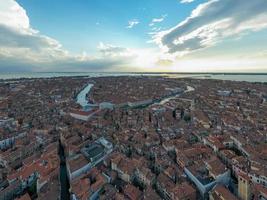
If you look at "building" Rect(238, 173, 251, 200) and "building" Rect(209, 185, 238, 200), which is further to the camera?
"building" Rect(238, 173, 251, 200)

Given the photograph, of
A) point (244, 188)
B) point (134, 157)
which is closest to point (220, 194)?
point (244, 188)

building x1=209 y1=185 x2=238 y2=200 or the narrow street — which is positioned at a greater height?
building x1=209 y1=185 x2=238 y2=200

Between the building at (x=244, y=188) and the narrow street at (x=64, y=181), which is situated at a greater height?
the building at (x=244, y=188)

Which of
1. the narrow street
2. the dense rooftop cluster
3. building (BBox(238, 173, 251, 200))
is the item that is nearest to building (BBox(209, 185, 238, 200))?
the dense rooftop cluster

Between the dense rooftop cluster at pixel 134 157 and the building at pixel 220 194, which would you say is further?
the dense rooftop cluster at pixel 134 157

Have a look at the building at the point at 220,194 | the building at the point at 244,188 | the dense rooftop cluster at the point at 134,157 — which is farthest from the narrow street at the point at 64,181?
the building at the point at 244,188

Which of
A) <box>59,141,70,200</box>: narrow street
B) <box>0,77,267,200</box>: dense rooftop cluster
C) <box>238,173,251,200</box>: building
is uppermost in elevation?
<box>238,173,251,200</box>: building

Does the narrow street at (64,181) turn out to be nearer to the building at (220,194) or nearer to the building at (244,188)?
the building at (220,194)

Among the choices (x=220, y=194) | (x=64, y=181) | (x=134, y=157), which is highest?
(x=220, y=194)

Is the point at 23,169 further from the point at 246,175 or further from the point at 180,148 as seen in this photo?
the point at 246,175

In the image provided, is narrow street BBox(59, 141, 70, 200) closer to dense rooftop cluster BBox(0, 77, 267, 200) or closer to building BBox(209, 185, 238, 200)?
dense rooftop cluster BBox(0, 77, 267, 200)

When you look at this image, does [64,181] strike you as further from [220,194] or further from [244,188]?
[244,188]

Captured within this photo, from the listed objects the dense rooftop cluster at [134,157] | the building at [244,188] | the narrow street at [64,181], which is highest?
the building at [244,188]
